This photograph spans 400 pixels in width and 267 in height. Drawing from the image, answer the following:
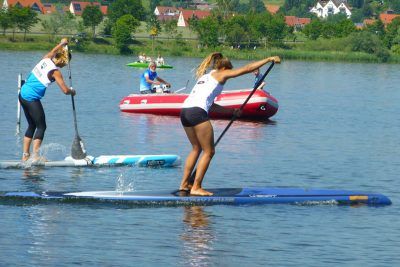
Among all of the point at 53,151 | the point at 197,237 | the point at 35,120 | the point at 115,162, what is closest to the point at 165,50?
the point at 53,151

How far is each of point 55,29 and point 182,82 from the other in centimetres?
6165

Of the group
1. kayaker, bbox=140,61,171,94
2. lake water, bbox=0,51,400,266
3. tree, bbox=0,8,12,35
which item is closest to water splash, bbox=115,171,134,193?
lake water, bbox=0,51,400,266

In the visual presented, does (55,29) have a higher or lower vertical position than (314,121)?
lower

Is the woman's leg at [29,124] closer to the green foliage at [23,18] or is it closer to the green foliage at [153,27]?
the green foliage at [23,18]

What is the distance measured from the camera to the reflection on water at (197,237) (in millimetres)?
13266

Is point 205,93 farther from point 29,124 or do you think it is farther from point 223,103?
point 223,103

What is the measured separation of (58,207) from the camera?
52.1ft

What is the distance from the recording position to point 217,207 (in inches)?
642

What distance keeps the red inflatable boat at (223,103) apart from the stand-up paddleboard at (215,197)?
13.3m

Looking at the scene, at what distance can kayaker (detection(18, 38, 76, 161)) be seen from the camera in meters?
18.4

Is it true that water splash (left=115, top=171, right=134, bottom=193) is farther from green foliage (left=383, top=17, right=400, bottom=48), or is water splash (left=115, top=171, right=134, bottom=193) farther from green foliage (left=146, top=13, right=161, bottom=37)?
green foliage (left=383, top=17, right=400, bottom=48)

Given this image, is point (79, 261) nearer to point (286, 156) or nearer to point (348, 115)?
point (286, 156)

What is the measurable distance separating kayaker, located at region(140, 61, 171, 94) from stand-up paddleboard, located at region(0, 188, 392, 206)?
15145 millimetres

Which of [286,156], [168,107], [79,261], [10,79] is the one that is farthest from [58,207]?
[10,79]
